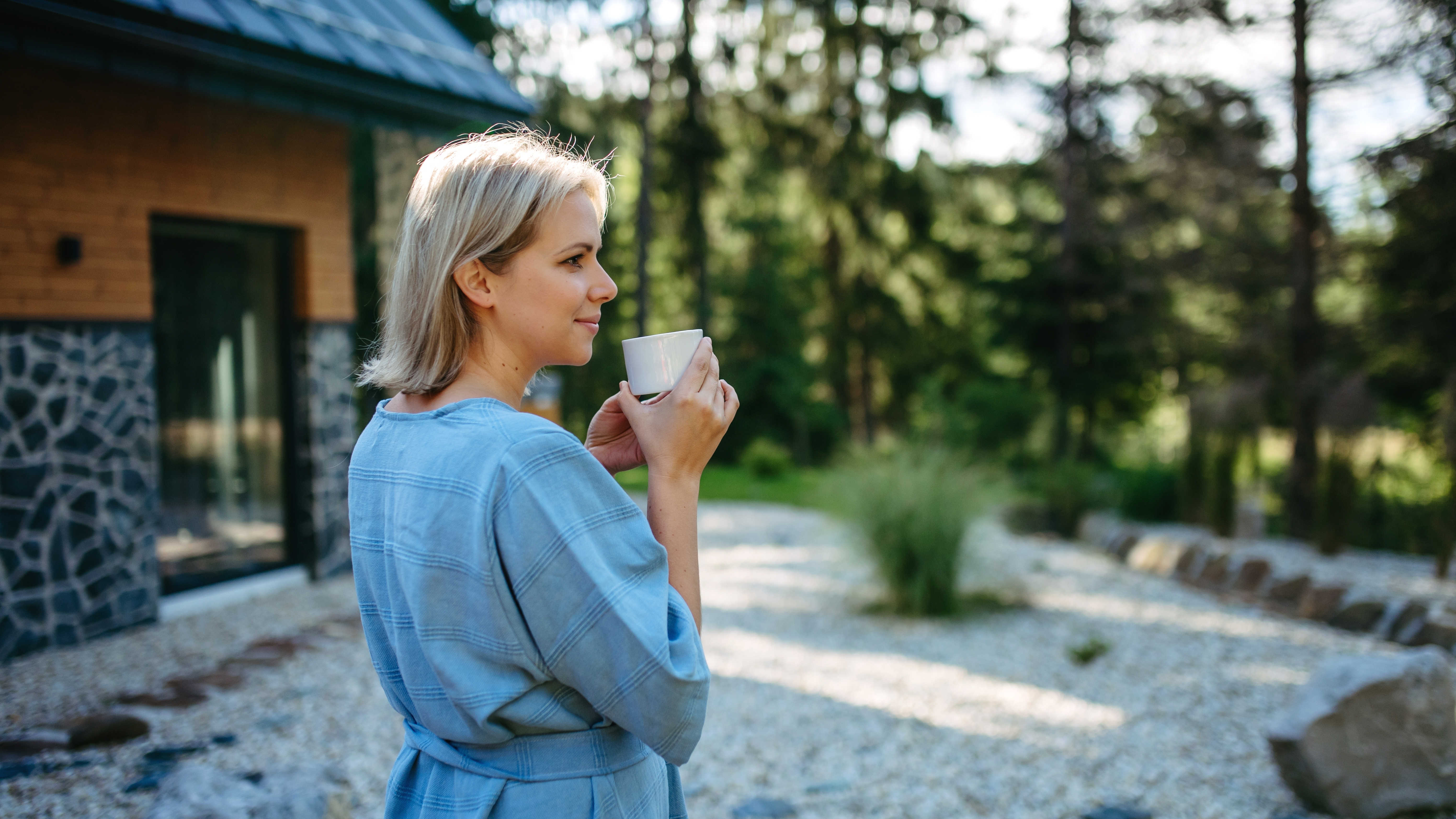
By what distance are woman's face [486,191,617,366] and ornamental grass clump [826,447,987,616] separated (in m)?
4.08

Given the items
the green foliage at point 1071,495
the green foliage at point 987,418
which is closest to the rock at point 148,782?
the green foliage at point 1071,495

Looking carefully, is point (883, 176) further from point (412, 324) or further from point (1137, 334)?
point (412, 324)

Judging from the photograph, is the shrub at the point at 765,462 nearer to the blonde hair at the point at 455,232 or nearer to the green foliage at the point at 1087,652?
the green foliage at the point at 1087,652

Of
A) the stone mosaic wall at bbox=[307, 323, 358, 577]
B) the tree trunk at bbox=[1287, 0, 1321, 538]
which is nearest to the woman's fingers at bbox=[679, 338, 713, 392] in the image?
the stone mosaic wall at bbox=[307, 323, 358, 577]

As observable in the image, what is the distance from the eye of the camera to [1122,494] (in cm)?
862

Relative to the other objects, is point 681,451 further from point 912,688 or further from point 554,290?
point 912,688

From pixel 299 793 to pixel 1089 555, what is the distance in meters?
5.80

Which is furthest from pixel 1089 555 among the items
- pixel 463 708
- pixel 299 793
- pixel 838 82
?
pixel 838 82

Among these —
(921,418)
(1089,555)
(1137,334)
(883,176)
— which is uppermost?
(883,176)

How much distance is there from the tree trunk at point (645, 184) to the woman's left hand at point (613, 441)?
384 inches

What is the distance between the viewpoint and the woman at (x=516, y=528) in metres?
0.88

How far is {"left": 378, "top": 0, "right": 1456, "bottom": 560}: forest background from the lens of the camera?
700 cm

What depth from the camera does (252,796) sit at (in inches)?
88.8

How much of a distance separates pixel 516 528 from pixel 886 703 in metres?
3.24
